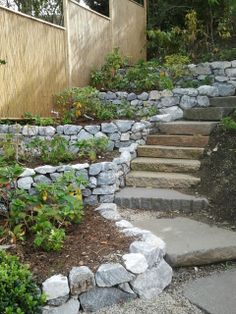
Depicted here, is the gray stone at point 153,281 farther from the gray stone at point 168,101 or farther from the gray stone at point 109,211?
the gray stone at point 168,101

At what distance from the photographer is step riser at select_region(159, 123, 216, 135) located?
5371 mm

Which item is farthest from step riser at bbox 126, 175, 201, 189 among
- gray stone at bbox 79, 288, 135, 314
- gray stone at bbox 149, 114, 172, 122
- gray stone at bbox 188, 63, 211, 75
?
gray stone at bbox 188, 63, 211, 75

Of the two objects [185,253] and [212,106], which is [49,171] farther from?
[212,106]

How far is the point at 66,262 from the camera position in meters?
2.89

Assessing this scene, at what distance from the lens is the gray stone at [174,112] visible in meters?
6.07

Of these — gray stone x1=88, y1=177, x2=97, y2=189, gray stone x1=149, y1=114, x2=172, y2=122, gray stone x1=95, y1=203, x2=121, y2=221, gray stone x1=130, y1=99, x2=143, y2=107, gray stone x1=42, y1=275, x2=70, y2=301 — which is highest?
gray stone x1=130, y1=99, x2=143, y2=107

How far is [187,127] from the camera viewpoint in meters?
5.52

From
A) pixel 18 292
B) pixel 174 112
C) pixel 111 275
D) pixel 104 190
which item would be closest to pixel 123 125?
pixel 174 112

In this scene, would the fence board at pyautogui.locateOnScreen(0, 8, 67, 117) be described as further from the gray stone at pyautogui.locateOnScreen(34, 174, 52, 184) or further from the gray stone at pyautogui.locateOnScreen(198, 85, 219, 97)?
the gray stone at pyautogui.locateOnScreen(198, 85, 219, 97)

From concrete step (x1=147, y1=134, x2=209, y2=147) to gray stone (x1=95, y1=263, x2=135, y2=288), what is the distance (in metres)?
2.78

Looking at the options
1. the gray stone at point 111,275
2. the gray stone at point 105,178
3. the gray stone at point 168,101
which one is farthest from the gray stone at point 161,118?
the gray stone at point 111,275

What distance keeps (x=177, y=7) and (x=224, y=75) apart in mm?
2404

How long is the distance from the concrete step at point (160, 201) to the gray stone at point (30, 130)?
57.8 inches

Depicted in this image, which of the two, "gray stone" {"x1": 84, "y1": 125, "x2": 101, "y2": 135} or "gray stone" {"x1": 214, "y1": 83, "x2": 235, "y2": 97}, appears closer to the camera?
"gray stone" {"x1": 84, "y1": 125, "x2": 101, "y2": 135}
